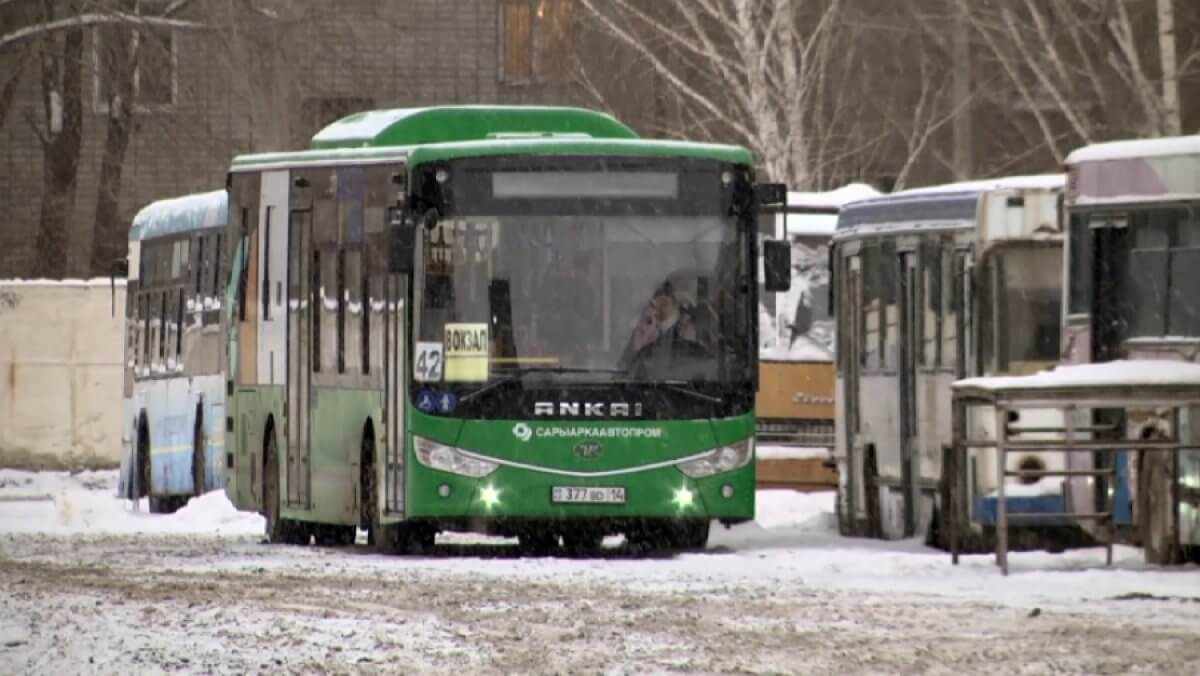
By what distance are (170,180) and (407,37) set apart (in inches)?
163

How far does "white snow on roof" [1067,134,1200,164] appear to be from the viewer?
21141 mm

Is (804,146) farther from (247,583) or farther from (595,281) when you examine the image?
(247,583)

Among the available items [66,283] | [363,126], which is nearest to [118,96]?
[66,283]

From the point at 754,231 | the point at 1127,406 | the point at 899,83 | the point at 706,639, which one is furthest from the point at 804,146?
the point at 706,639

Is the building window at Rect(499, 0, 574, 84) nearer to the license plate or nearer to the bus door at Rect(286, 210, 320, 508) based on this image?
the bus door at Rect(286, 210, 320, 508)

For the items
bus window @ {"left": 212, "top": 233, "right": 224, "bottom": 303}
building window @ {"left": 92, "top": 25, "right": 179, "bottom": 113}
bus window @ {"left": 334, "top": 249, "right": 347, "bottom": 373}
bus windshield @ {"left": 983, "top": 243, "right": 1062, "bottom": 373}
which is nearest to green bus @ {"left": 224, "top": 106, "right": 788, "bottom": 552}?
bus window @ {"left": 334, "top": 249, "right": 347, "bottom": 373}

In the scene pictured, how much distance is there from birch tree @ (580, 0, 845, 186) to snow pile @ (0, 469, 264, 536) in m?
7.56

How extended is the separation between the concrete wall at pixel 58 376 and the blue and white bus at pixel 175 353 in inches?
253

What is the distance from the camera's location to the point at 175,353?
36.4 meters

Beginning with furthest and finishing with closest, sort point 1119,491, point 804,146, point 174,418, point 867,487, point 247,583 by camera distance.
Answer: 1. point 804,146
2. point 174,418
3. point 867,487
4. point 1119,491
5. point 247,583

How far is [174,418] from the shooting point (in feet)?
120

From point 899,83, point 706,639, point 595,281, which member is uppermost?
point 899,83

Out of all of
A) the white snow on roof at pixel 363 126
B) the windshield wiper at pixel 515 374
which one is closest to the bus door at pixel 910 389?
the windshield wiper at pixel 515 374

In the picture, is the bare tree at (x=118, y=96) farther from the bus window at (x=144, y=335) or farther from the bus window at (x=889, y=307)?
the bus window at (x=889, y=307)
